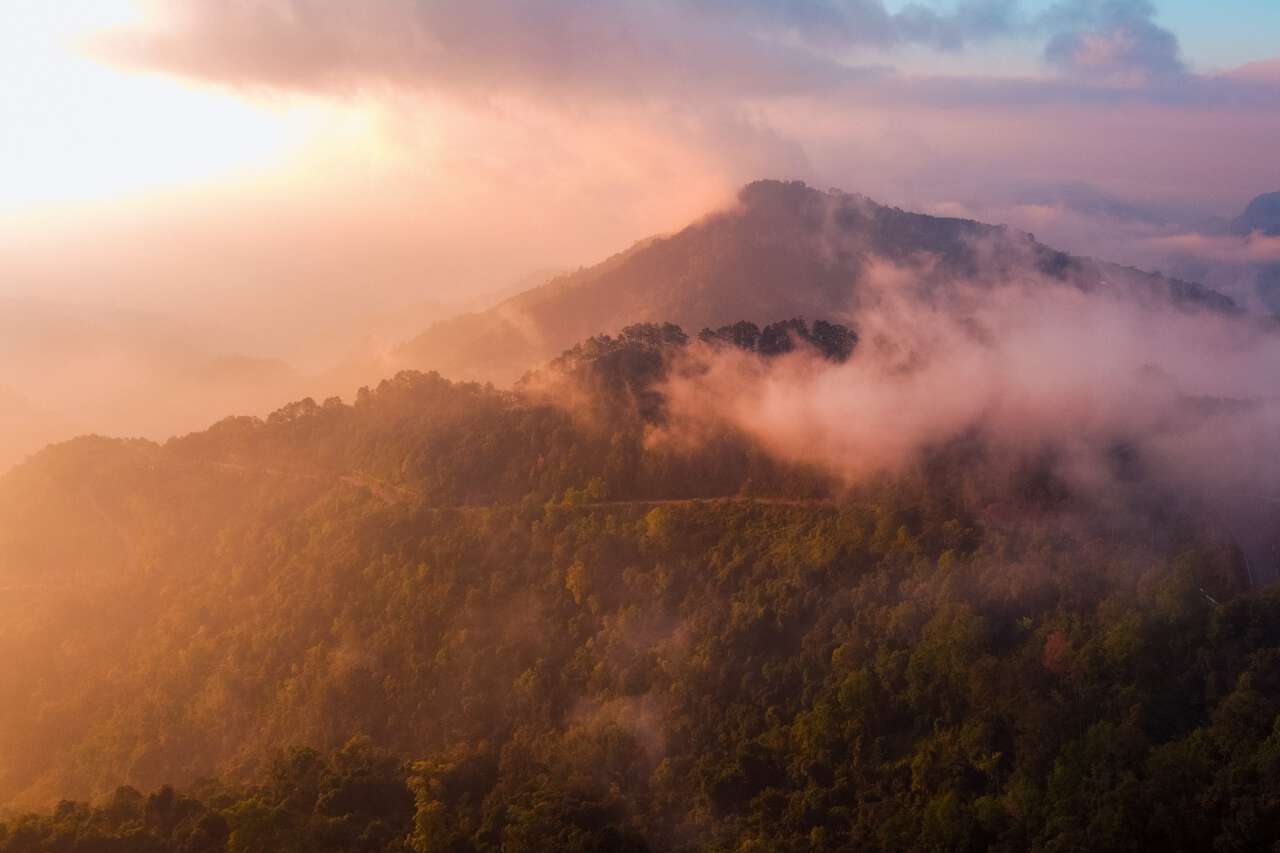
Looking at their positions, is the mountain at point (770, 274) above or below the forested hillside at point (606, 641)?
above

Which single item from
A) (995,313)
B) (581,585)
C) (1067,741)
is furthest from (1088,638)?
(995,313)

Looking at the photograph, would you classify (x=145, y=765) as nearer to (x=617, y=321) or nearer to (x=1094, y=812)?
(x=1094, y=812)

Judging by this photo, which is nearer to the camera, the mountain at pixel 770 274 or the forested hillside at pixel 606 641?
the forested hillside at pixel 606 641

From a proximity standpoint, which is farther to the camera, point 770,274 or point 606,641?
point 770,274

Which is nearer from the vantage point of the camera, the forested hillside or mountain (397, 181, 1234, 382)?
the forested hillside

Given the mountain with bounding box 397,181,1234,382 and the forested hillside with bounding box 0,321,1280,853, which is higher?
the mountain with bounding box 397,181,1234,382
